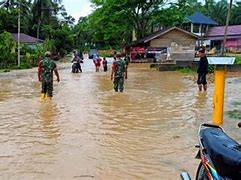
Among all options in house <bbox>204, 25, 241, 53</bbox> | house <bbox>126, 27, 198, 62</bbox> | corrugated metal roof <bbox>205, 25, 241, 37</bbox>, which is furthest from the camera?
corrugated metal roof <bbox>205, 25, 241, 37</bbox>

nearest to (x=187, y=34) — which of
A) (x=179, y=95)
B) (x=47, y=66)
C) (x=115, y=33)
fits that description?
(x=115, y=33)

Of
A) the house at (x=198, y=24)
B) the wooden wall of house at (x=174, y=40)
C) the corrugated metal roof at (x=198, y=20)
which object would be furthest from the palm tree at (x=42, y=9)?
the corrugated metal roof at (x=198, y=20)

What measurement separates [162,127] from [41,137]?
2.56m

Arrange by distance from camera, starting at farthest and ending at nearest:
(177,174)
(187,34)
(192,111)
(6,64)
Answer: (187,34)
(6,64)
(192,111)
(177,174)

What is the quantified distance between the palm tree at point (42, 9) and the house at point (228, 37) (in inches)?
915

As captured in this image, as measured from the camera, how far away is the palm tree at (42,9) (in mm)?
55406

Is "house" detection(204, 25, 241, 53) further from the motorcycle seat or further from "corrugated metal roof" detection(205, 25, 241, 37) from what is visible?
the motorcycle seat

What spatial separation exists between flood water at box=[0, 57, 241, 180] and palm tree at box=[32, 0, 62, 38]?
42975 mm

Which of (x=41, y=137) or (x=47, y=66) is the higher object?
(x=47, y=66)

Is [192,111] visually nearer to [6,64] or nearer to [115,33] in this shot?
[6,64]

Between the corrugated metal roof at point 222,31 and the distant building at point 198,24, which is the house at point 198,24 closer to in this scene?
the distant building at point 198,24

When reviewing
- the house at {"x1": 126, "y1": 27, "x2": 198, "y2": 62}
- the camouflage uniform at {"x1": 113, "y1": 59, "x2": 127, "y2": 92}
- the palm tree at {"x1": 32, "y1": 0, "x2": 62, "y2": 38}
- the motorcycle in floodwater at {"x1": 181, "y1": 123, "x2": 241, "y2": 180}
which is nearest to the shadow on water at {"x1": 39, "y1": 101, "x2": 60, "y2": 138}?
the camouflage uniform at {"x1": 113, "y1": 59, "x2": 127, "y2": 92}

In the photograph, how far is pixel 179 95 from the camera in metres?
15.2

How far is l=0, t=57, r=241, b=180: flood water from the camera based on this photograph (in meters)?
6.02
